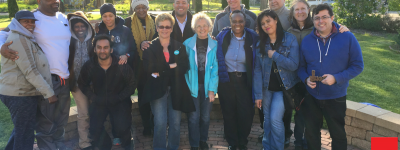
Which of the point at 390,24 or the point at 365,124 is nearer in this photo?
the point at 365,124

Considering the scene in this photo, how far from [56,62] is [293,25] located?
10.9ft

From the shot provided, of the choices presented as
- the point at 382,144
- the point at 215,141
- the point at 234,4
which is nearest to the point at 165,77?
the point at 215,141

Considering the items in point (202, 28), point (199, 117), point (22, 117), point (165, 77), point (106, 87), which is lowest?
point (199, 117)

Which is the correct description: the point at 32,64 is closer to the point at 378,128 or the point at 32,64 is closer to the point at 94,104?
the point at 94,104

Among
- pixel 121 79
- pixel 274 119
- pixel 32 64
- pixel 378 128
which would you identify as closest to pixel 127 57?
pixel 121 79

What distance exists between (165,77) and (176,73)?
6.6 inches

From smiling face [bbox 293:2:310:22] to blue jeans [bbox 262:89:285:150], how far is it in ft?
3.57

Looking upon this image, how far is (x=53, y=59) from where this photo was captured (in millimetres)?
3771

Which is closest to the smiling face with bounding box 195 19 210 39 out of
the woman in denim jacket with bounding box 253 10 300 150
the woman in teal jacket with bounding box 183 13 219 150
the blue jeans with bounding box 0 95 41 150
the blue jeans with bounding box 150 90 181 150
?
the woman in teal jacket with bounding box 183 13 219 150

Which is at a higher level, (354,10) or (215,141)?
(354,10)

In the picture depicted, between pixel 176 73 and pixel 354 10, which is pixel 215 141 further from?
pixel 354 10

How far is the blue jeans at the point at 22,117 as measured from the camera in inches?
138

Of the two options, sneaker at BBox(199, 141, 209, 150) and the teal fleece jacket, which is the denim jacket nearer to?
the teal fleece jacket

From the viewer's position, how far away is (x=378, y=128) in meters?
3.98
